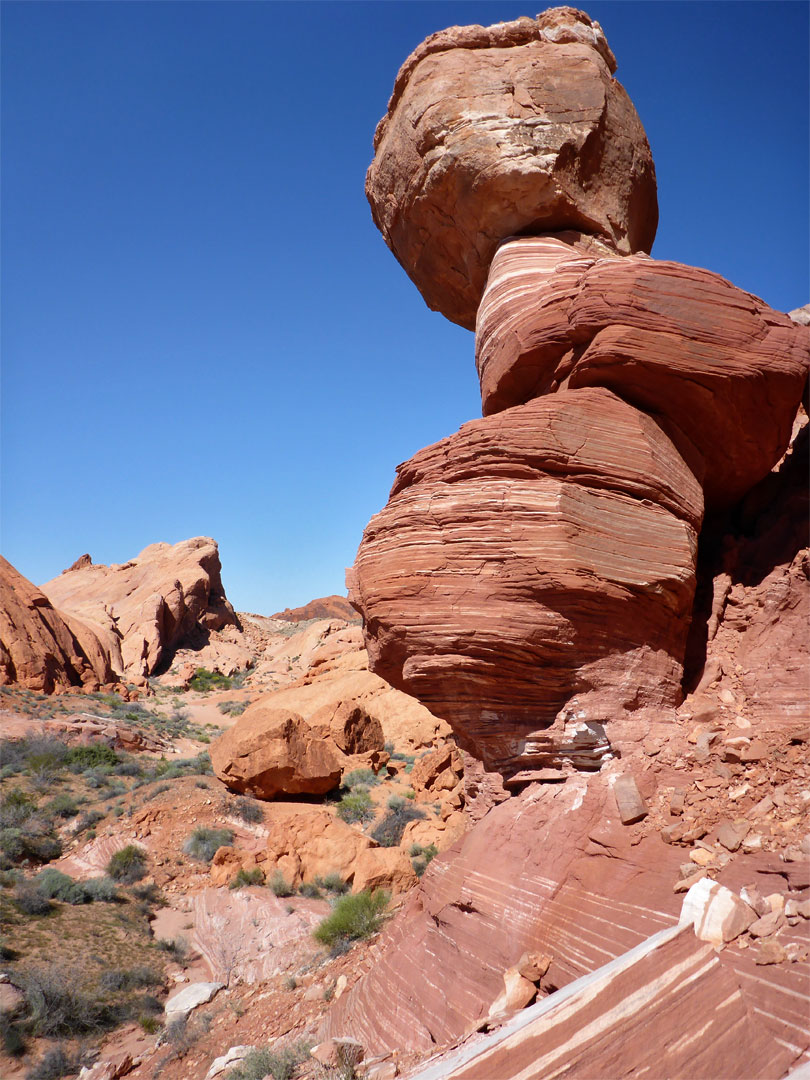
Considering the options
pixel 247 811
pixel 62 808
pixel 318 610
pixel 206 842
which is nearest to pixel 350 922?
pixel 206 842

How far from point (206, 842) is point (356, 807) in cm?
396

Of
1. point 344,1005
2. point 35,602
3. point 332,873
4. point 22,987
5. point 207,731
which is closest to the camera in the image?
point 344,1005

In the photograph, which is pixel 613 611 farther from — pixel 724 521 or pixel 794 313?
pixel 794 313

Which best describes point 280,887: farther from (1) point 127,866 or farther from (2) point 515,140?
(2) point 515,140

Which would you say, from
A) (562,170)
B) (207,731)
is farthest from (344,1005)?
(207,731)

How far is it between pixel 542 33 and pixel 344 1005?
14.0 metres

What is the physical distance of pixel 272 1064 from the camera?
630 centimetres

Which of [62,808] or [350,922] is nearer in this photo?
[350,922]

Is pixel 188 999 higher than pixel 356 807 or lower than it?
lower

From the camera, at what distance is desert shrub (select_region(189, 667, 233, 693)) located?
40450 mm

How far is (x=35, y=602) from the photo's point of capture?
32.4 metres

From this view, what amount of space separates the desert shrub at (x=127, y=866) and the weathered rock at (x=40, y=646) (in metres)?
18.4

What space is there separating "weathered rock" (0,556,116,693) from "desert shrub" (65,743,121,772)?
440 inches

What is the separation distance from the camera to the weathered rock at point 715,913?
12.9 feet
